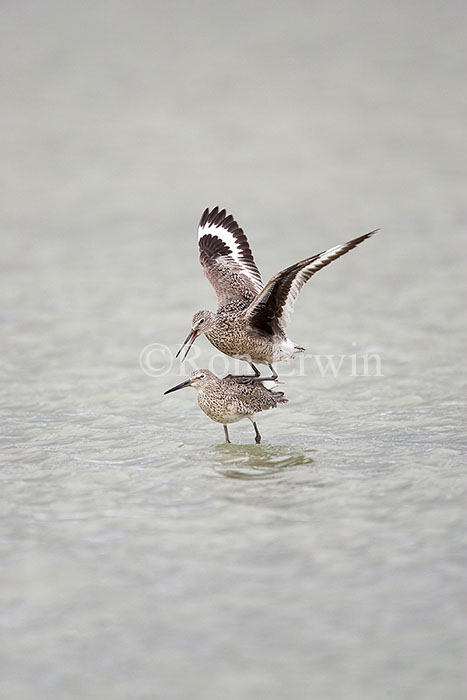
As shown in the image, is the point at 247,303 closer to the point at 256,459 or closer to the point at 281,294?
the point at 281,294

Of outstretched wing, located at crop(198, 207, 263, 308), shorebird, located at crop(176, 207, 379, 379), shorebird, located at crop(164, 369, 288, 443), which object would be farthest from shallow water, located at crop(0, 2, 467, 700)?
outstretched wing, located at crop(198, 207, 263, 308)

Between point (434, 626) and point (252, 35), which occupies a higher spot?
point (252, 35)

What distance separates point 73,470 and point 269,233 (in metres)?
8.36

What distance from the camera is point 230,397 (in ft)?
25.5

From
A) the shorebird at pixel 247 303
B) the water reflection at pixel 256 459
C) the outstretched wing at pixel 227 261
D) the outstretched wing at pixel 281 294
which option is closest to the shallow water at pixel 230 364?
the water reflection at pixel 256 459

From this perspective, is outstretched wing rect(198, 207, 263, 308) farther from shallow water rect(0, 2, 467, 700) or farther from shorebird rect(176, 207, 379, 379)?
shallow water rect(0, 2, 467, 700)

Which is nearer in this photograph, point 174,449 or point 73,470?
point 73,470

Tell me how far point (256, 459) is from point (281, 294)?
1216 millimetres

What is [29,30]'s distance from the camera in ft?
71.4

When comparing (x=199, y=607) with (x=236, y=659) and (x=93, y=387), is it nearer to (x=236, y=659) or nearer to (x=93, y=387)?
(x=236, y=659)

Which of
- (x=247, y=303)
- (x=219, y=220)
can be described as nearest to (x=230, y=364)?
(x=219, y=220)

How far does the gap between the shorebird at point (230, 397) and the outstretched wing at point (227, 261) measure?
76cm

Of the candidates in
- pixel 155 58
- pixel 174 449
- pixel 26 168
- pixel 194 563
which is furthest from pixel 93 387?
pixel 155 58

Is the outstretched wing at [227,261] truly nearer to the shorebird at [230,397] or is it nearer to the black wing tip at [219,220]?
the black wing tip at [219,220]
